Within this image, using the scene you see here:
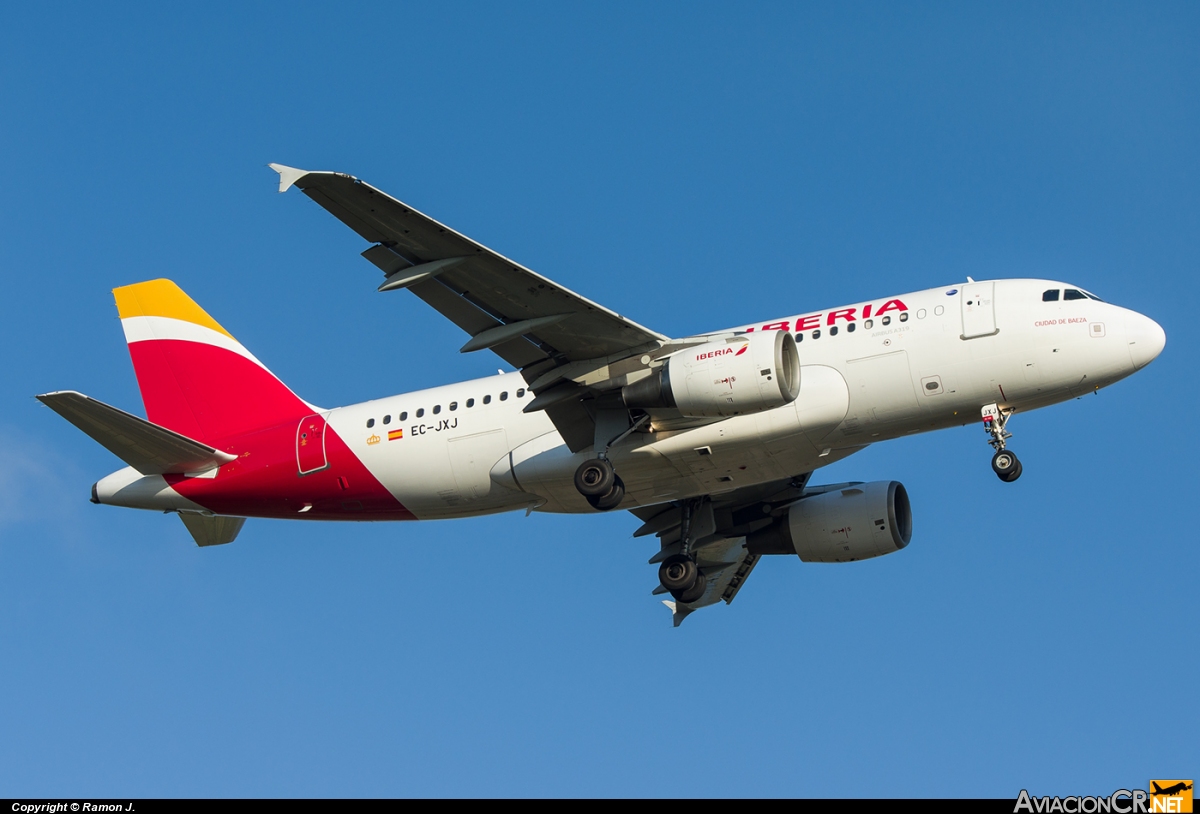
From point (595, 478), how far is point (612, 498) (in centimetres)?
57

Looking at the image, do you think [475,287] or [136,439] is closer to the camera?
[475,287]

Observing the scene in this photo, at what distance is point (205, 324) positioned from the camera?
34156 mm

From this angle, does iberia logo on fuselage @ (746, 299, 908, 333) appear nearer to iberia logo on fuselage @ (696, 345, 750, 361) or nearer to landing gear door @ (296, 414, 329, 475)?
iberia logo on fuselage @ (696, 345, 750, 361)

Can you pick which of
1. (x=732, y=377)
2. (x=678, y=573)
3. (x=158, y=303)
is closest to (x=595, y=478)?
(x=732, y=377)

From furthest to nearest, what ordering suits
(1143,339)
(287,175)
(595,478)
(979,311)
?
(595,478) → (979,311) → (1143,339) → (287,175)

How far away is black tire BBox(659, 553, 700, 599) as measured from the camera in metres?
32.5

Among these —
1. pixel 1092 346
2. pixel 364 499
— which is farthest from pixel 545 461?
pixel 1092 346

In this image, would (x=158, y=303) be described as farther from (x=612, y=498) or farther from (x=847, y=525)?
(x=847, y=525)

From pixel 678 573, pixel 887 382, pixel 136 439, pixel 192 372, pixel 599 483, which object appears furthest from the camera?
pixel 192 372

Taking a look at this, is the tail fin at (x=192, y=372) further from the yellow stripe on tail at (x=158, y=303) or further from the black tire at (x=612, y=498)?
the black tire at (x=612, y=498)

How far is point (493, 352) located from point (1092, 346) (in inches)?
476

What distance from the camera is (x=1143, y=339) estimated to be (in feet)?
87.6

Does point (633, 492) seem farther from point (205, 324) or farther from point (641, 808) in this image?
point (205, 324)

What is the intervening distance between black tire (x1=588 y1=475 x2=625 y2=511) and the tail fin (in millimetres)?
8193
